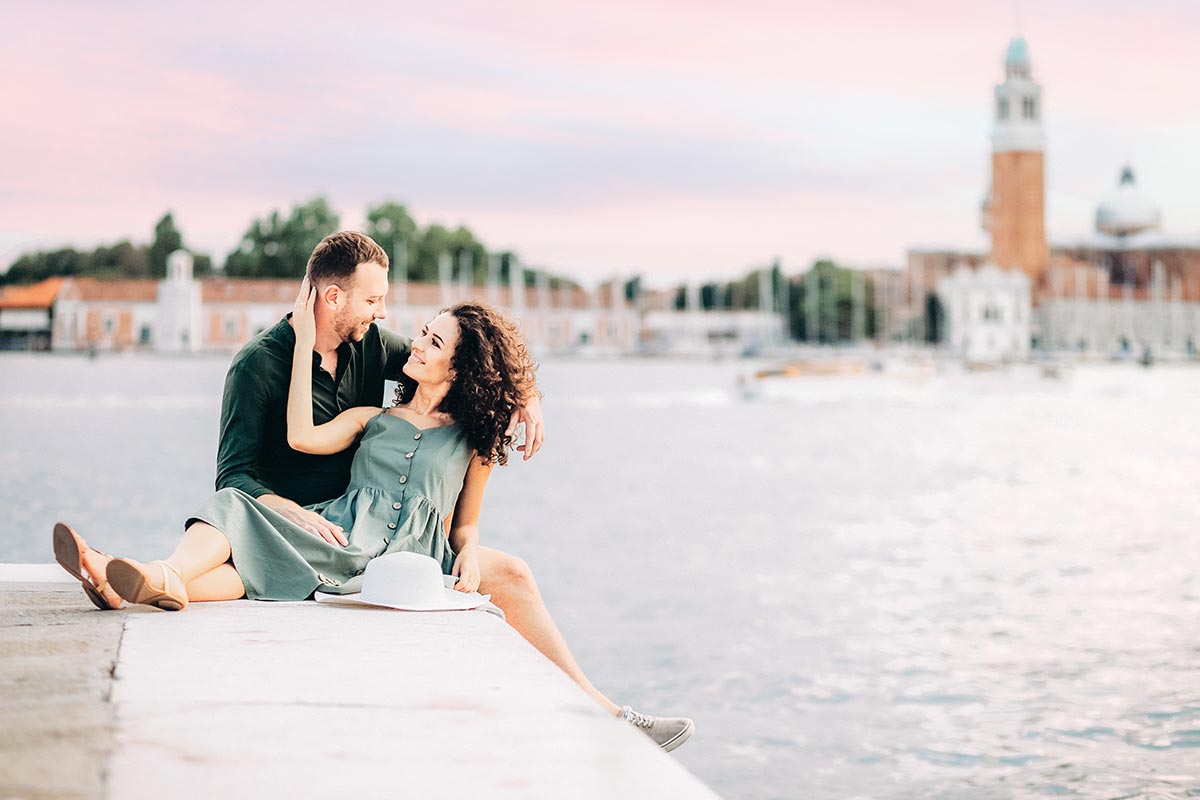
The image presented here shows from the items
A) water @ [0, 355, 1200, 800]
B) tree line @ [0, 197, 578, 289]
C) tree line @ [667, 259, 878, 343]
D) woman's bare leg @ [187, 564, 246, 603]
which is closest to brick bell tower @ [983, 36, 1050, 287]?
tree line @ [667, 259, 878, 343]

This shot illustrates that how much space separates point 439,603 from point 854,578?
6538mm

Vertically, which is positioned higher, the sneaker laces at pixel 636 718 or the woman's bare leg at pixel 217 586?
the woman's bare leg at pixel 217 586

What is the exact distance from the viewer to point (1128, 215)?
318ft

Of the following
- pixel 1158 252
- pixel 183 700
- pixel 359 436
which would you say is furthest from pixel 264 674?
pixel 1158 252

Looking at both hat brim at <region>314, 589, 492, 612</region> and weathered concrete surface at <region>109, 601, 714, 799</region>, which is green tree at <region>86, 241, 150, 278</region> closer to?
hat brim at <region>314, 589, 492, 612</region>

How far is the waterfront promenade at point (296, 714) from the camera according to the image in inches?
72.1

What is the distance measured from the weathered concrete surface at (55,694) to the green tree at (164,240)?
257 ft

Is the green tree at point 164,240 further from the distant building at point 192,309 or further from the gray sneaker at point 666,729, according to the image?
the gray sneaker at point 666,729

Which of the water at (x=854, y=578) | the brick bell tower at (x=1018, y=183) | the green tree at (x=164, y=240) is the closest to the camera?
the water at (x=854, y=578)

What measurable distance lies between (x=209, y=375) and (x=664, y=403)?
2485 cm

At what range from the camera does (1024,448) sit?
75.3 feet

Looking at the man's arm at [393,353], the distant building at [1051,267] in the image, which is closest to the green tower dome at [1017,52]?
the distant building at [1051,267]

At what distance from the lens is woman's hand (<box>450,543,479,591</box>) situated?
3143 mm

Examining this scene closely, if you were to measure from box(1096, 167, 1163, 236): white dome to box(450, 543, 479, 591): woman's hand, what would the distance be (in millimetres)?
99724
